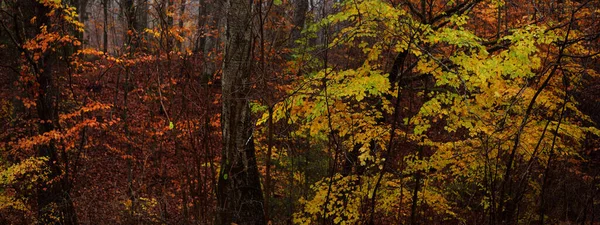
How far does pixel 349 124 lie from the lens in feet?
22.5

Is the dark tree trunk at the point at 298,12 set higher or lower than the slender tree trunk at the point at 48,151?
higher

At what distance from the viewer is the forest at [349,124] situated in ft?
15.0

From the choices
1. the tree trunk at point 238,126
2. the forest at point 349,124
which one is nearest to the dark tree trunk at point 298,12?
the forest at point 349,124

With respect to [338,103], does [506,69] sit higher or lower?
higher

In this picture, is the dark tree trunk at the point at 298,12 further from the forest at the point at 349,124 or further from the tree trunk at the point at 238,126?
the tree trunk at the point at 238,126

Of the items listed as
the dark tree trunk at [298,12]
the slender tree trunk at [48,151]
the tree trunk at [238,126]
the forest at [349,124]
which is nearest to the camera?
the forest at [349,124]

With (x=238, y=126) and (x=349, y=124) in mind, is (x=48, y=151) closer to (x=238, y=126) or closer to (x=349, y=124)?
(x=238, y=126)

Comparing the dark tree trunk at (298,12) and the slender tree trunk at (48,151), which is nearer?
the slender tree trunk at (48,151)

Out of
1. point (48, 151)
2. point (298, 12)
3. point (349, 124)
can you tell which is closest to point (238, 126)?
point (349, 124)

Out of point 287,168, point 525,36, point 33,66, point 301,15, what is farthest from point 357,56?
point 33,66

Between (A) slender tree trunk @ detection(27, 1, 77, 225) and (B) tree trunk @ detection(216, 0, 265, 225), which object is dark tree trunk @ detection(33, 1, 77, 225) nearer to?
(A) slender tree trunk @ detection(27, 1, 77, 225)

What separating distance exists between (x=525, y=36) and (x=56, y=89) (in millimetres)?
9203

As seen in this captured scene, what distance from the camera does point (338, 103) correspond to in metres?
7.12

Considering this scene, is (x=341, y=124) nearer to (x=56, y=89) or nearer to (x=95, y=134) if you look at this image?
(x=56, y=89)
